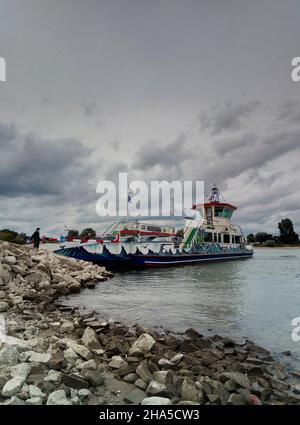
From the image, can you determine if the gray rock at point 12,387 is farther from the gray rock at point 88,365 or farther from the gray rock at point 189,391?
the gray rock at point 189,391

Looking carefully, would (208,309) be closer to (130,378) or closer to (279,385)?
(279,385)

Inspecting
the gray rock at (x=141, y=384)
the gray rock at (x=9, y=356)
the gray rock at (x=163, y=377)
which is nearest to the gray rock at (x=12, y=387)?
the gray rock at (x=9, y=356)

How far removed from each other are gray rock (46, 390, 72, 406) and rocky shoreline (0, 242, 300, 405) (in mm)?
12

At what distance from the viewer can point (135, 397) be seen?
3.99 meters

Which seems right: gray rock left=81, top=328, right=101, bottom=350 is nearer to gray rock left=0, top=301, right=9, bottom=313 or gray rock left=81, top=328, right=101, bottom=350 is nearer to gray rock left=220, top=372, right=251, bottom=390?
gray rock left=220, top=372, right=251, bottom=390

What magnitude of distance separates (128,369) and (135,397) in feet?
2.71

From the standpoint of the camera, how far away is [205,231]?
123 ft

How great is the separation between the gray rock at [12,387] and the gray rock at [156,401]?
5.36 ft

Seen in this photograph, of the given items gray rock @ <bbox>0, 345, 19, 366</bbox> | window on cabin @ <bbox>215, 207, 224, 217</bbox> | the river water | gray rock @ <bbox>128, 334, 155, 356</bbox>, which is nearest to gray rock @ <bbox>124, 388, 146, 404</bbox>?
gray rock @ <bbox>128, 334, 155, 356</bbox>

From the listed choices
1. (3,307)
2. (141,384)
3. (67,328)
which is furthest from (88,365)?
(3,307)

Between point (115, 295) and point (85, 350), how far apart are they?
8393 millimetres

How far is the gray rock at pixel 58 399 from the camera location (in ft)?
12.0

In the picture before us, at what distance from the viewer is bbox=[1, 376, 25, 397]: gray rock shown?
3.77 m
